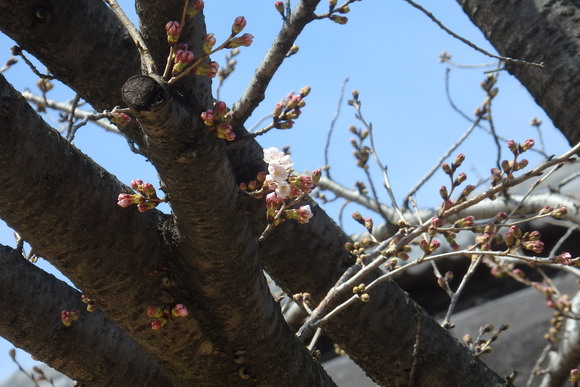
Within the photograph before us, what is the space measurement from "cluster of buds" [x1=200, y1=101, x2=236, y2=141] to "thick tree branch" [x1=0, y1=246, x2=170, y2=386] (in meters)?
0.70

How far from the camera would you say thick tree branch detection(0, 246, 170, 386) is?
5.52ft

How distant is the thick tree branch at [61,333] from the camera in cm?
168

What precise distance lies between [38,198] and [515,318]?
4.01m

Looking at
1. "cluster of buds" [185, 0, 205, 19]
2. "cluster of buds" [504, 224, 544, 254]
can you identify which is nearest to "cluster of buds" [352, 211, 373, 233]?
"cluster of buds" [504, 224, 544, 254]

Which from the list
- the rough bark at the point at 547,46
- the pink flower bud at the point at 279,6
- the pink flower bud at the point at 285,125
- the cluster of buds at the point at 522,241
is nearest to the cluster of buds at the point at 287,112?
the pink flower bud at the point at 285,125

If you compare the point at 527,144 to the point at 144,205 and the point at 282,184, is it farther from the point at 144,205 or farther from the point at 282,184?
the point at 144,205

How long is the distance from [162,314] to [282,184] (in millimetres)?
386

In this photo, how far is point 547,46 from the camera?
2.45 meters

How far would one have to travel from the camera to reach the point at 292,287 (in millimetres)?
2033

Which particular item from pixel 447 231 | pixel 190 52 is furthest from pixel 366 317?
pixel 190 52

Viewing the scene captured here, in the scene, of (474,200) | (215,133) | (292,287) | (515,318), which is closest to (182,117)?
(215,133)

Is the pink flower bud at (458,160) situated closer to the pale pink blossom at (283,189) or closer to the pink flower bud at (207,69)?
the pale pink blossom at (283,189)

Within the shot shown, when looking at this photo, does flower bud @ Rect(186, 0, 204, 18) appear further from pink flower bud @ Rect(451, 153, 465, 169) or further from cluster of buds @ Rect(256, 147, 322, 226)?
pink flower bud @ Rect(451, 153, 465, 169)

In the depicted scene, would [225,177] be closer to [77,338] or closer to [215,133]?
[215,133]
